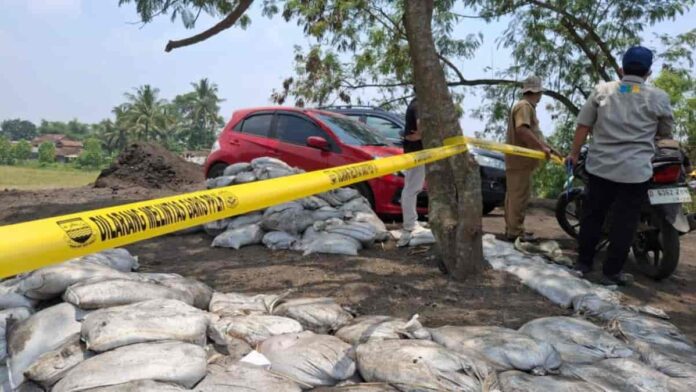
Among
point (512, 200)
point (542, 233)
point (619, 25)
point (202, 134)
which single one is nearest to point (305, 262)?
point (512, 200)

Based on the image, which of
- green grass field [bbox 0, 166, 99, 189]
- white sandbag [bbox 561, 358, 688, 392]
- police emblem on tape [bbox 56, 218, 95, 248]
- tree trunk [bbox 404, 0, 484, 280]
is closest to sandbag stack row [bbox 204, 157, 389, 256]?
tree trunk [bbox 404, 0, 484, 280]

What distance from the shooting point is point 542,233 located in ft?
21.9

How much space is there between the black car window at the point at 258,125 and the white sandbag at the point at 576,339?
5.17m

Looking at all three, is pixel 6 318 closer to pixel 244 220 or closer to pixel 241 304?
pixel 241 304

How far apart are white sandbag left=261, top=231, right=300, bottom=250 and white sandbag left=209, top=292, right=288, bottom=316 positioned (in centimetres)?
174

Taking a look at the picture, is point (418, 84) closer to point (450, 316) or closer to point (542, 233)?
point (450, 316)

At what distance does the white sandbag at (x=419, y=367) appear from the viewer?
2.30m

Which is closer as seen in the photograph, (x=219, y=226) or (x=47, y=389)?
(x=47, y=389)

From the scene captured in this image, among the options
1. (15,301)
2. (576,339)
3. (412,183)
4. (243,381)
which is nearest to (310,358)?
(243,381)

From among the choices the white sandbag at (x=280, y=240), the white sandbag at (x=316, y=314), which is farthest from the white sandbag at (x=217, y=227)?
the white sandbag at (x=316, y=314)

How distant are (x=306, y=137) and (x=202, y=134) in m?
76.8

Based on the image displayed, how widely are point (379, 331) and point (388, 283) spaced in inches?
45.8

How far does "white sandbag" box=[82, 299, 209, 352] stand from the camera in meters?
2.30

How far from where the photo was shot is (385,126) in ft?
30.8
